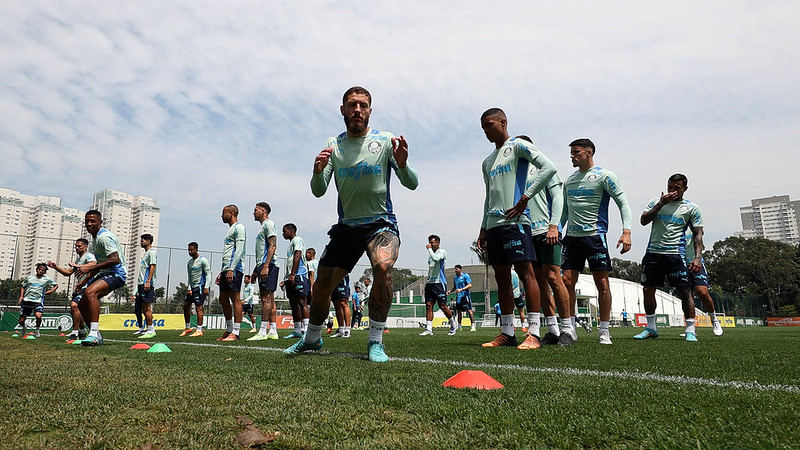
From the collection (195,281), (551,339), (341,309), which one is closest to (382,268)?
(551,339)

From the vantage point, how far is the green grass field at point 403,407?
5.00 ft

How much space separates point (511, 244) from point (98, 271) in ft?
18.8

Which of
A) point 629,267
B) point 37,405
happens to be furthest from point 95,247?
point 629,267

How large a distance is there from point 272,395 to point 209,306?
29858 mm

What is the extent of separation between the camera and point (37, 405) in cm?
212

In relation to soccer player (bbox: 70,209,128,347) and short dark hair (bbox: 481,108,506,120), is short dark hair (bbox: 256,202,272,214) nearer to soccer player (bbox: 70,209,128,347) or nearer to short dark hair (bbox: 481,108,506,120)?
soccer player (bbox: 70,209,128,347)

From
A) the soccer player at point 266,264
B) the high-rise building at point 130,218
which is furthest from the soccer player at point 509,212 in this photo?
the high-rise building at point 130,218

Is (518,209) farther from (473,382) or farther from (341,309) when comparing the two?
(341,309)

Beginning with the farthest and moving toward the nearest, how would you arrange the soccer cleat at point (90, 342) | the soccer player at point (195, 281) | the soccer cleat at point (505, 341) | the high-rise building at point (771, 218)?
the high-rise building at point (771, 218) < the soccer player at point (195, 281) < the soccer cleat at point (90, 342) < the soccer cleat at point (505, 341)

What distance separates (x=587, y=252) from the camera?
21.5ft

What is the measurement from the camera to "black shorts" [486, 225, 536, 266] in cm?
540

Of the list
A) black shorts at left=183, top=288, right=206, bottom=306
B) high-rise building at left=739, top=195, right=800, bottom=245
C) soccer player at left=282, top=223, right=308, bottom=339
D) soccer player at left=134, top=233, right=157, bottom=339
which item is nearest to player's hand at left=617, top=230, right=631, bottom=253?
soccer player at left=282, top=223, right=308, bottom=339

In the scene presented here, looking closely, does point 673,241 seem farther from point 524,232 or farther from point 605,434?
point 605,434

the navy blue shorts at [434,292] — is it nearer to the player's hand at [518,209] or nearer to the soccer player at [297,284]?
the soccer player at [297,284]
